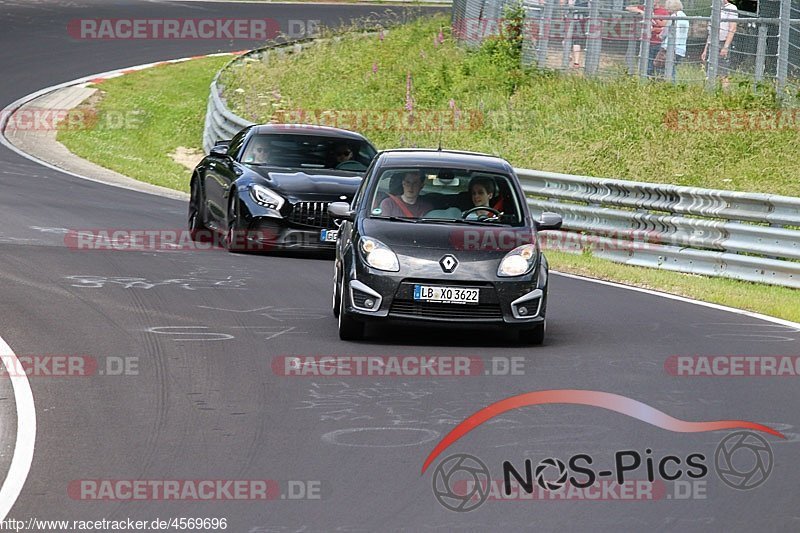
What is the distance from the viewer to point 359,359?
1105 cm

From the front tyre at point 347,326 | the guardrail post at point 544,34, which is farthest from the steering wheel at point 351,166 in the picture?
the guardrail post at point 544,34

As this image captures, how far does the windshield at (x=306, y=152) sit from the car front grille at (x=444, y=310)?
667cm

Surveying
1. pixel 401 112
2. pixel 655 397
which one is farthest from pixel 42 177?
pixel 655 397

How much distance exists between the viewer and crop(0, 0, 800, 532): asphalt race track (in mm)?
7125

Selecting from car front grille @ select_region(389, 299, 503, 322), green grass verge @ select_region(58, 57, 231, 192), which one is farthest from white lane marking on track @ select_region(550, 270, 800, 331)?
green grass verge @ select_region(58, 57, 231, 192)

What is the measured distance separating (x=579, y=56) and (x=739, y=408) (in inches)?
748

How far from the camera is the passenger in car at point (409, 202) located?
12.4 metres

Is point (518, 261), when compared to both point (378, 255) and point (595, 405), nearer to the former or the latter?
point (378, 255)

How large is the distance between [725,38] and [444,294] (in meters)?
14.2

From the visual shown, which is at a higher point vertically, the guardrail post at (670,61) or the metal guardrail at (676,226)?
the guardrail post at (670,61)

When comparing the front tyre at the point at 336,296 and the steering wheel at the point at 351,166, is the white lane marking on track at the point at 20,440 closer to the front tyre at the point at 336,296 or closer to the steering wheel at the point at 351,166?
the front tyre at the point at 336,296

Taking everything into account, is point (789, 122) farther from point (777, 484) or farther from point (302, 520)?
point (302, 520)

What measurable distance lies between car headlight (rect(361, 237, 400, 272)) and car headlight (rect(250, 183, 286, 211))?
5.18m

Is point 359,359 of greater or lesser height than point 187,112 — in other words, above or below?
above
